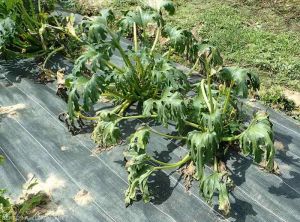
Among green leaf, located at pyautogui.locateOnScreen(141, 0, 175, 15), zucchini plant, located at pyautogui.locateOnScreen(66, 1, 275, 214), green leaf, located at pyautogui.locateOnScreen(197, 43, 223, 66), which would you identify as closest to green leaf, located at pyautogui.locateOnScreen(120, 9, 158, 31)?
zucchini plant, located at pyautogui.locateOnScreen(66, 1, 275, 214)

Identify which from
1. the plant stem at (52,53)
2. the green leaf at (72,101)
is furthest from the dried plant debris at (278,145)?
the plant stem at (52,53)

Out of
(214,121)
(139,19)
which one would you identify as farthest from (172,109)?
(139,19)

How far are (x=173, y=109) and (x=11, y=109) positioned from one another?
1941 mm

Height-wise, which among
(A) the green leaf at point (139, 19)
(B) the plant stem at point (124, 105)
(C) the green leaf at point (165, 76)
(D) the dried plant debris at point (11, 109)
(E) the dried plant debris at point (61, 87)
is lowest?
(D) the dried plant debris at point (11, 109)

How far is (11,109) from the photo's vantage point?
14.2ft

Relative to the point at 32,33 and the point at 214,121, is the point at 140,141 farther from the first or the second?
the point at 32,33

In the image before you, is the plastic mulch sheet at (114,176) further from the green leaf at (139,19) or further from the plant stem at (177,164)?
the green leaf at (139,19)

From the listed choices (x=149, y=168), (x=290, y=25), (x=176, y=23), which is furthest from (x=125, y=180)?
(x=290, y=25)

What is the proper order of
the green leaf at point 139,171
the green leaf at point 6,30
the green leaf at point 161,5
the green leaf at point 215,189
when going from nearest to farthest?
the green leaf at point 215,189 → the green leaf at point 139,171 → the green leaf at point 161,5 → the green leaf at point 6,30

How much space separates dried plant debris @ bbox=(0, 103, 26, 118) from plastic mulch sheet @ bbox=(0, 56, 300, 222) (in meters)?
0.02

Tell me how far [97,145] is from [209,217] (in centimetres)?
127

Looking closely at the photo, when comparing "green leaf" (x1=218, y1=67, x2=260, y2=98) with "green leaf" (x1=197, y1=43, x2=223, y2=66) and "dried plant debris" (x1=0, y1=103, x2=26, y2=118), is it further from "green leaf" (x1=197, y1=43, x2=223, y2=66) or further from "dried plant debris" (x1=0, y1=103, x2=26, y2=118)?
"dried plant debris" (x1=0, y1=103, x2=26, y2=118)

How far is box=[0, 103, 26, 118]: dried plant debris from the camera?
14.0 feet

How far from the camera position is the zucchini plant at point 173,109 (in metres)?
3.02
